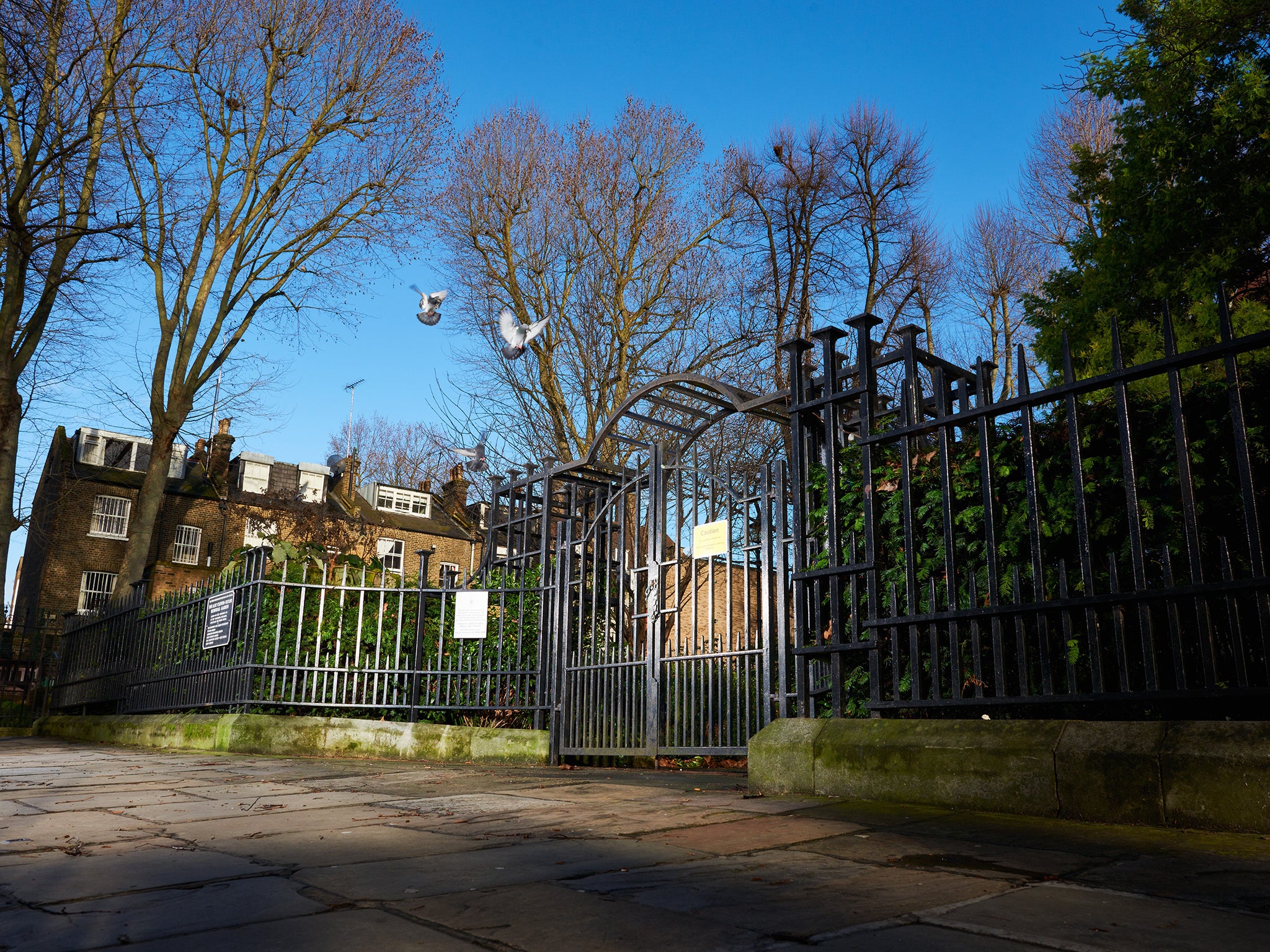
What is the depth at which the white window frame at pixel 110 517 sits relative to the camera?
32688 millimetres

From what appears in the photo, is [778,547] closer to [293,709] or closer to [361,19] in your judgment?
[293,709]

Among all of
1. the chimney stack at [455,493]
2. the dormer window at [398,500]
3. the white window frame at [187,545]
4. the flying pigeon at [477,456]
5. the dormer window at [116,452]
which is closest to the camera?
the flying pigeon at [477,456]

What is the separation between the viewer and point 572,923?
2.16m

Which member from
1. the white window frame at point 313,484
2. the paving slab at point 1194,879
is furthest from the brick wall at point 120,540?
the paving slab at point 1194,879

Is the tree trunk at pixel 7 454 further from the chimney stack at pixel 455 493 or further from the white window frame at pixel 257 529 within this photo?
the chimney stack at pixel 455 493

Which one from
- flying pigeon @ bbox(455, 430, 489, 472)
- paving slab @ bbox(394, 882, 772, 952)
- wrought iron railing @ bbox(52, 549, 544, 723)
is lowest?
paving slab @ bbox(394, 882, 772, 952)

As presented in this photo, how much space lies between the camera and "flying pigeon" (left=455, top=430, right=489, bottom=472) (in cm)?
1795

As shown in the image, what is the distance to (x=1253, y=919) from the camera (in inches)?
84.2

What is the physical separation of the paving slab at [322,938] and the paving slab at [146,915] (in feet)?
0.30

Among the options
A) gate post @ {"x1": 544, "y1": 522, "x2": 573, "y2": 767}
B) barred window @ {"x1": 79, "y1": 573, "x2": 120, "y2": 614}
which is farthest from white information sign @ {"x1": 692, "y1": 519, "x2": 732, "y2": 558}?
barred window @ {"x1": 79, "y1": 573, "x2": 120, "y2": 614}

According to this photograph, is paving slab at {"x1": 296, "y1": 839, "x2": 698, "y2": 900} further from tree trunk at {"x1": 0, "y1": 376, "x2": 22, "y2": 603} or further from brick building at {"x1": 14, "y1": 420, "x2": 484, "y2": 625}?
brick building at {"x1": 14, "y1": 420, "x2": 484, "y2": 625}

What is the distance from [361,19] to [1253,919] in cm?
1979

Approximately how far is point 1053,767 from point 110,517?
3614 cm

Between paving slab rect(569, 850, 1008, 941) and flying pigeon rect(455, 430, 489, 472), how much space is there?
1546 cm
